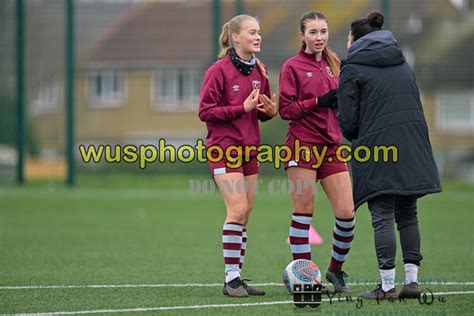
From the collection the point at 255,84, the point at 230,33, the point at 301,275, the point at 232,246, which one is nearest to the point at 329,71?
the point at 255,84

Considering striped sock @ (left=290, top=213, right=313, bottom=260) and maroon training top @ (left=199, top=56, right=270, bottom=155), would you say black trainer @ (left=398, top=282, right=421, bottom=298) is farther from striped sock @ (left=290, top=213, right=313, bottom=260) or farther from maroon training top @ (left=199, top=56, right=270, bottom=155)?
maroon training top @ (left=199, top=56, right=270, bottom=155)

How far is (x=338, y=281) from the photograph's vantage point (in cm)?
744

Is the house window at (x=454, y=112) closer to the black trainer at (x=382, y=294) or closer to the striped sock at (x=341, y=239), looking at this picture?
the striped sock at (x=341, y=239)

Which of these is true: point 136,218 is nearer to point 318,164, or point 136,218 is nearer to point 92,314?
point 318,164

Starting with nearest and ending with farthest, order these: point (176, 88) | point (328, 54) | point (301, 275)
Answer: point (301, 275), point (328, 54), point (176, 88)

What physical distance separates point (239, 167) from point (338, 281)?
111 centimetres

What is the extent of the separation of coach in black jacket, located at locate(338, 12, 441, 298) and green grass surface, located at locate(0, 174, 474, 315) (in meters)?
0.37

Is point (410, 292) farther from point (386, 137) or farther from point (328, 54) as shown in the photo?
point (328, 54)

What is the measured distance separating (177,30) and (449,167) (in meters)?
6.99

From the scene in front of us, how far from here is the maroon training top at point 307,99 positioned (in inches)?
290

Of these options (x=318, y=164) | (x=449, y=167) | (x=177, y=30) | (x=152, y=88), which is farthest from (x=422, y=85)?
(x=318, y=164)

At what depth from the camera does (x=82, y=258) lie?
977 centimetres

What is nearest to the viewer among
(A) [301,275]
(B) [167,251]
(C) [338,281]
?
(A) [301,275]

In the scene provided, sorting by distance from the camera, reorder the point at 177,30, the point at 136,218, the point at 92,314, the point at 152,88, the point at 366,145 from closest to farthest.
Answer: the point at 92,314 → the point at 366,145 → the point at 136,218 → the point at 177,30 → the point at 152,88
